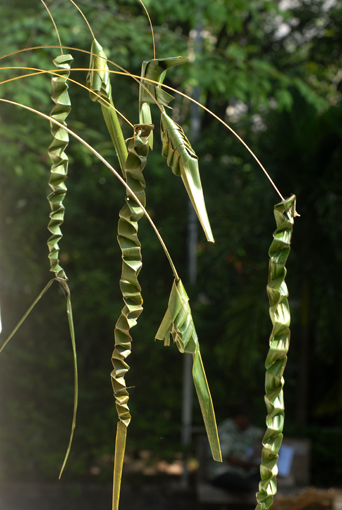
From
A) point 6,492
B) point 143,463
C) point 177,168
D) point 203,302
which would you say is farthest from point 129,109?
point 177,168

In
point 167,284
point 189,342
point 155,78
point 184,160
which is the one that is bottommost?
point 189,342

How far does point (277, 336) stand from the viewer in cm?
38

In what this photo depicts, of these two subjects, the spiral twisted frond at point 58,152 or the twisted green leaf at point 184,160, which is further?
the spiral twisted frond at point 58,152

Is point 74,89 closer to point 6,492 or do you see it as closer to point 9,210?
point 9,210

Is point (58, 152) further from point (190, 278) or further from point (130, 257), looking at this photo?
point (190, 278)

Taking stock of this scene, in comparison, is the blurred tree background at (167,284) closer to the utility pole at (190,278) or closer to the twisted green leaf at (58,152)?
the utility pole at (190,278)

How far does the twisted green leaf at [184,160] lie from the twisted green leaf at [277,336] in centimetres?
6

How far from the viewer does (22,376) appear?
3777mm

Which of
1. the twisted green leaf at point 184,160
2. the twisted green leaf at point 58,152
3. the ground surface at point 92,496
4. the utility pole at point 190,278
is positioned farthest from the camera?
the utility pole at point 190,278

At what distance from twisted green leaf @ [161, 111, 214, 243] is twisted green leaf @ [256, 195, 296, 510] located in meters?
0.06

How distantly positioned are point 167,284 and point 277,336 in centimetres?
371

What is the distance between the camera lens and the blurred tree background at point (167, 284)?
10.3ft

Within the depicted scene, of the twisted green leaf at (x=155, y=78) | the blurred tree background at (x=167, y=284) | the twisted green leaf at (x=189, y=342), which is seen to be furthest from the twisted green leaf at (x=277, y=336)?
the blurred tree background at (x=167, y=284)

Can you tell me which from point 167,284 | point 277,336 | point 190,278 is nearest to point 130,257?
point 277,336
